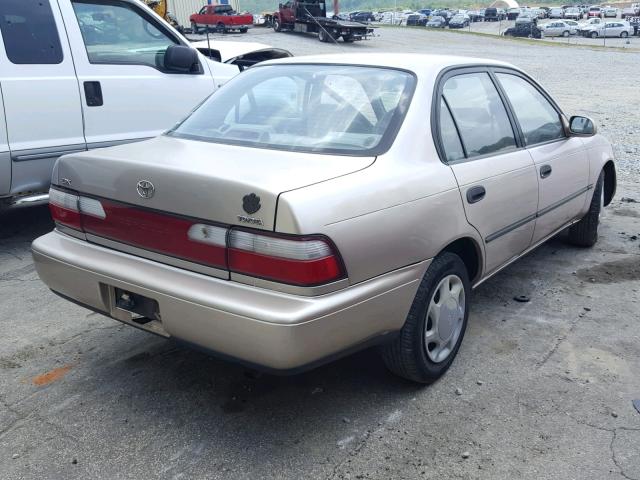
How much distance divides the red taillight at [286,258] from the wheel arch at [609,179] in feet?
12.2

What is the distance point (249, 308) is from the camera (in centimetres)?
249

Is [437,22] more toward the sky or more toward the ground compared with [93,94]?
more toward the sky

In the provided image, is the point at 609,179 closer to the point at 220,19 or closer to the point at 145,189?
the point at 145,189

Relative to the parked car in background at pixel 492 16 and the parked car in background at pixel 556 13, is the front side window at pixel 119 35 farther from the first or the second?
the parked car in background at pixel 556 13

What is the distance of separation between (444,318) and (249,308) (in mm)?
A: 1178

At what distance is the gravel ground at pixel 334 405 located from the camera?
268cm

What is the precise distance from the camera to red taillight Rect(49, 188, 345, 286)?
8.10 ft

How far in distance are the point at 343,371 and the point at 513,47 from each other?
37.8 m

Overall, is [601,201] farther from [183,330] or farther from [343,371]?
[183,330]

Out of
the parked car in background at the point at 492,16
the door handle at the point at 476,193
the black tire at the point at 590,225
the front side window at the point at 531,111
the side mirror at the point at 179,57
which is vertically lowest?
the black tire at the point at 590,225

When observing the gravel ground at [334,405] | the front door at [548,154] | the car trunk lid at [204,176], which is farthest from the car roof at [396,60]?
the gravel ground at [334,405]

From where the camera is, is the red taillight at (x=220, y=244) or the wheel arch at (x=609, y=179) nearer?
the red taillight at (x=220, y=244)

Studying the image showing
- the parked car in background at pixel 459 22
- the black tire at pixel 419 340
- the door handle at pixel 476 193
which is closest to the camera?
the black tire at pixel 419 340

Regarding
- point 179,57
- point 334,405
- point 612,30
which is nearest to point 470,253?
point 334,405
